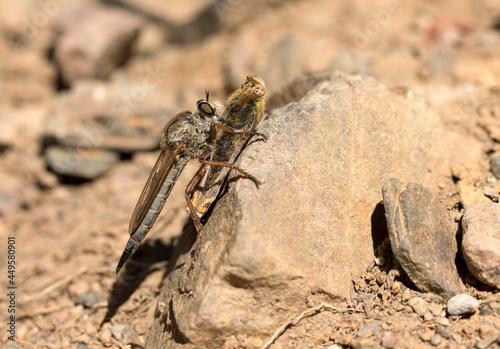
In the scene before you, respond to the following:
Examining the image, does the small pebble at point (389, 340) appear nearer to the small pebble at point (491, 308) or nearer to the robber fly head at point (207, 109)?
the small pebble at point (491, 308)

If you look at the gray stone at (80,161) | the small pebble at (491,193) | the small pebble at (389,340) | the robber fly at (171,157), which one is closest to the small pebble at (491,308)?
the small pebble at (389,340)

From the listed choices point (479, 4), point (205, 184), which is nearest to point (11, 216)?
point (205, 184)

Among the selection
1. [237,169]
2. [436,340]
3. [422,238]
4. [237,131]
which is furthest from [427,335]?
[237,131]

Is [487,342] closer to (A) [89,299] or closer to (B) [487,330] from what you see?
(B) [487,330]

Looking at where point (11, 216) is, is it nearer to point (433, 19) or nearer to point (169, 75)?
point (169, 75)

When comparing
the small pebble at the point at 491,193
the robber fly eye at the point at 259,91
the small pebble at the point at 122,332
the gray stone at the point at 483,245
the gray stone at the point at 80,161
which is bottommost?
the small pebble at the point at 122,332

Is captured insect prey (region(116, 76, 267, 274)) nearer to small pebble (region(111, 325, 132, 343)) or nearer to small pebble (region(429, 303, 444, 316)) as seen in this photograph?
small pebble (region(111, 325, 132, 343))

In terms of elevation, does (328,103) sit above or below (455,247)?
above
